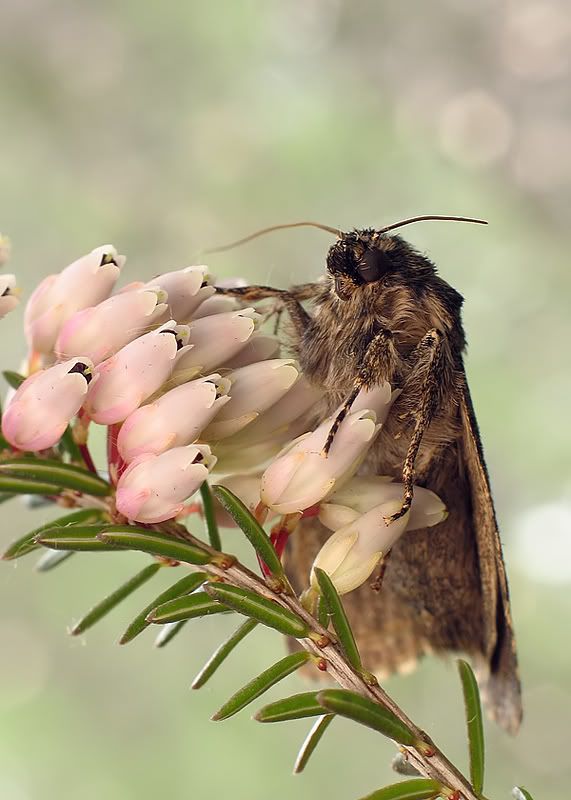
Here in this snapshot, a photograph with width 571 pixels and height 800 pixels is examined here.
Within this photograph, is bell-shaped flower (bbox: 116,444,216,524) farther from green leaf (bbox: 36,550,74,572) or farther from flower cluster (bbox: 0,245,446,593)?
green leaf (bbox: 36,550,74,572)

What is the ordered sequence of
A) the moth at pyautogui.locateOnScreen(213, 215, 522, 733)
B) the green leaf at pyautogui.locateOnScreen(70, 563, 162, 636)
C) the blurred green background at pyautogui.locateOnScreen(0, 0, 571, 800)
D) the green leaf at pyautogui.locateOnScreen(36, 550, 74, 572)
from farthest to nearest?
1. the blurred green background at pyautogui.locateOnScreen(0, 0, 571, 800)
2. the green leaf at pyautogui.locateOnScreen(36, 550, 74, 572)
3. the moth at pyautogui.locateOnScreen(213, 215, 522, 733)
4. the green leaf at pyautogui.locateOnScreen(70, 563, 162, 636)

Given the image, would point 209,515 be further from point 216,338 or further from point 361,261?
point 361,261

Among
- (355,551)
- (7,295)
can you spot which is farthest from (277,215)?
(355,551)

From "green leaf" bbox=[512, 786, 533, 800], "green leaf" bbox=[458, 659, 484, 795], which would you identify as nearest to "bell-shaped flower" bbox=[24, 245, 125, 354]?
"green leaf" bbox=[458, 659, 484, 795]

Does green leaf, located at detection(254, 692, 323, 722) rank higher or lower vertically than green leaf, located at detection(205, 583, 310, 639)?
lower

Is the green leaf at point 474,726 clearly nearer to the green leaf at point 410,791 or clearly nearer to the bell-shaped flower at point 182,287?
the green leaf at point 410,791

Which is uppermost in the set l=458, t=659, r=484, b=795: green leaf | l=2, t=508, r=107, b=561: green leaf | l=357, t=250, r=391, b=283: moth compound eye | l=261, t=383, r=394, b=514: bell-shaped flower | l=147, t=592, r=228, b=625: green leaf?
l=357, t=250, r=391, b=283: moth compound eye

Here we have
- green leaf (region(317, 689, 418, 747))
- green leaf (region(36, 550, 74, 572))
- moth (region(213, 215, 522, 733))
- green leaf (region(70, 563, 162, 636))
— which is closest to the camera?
green leaf (region(317, 689, 418, 747))

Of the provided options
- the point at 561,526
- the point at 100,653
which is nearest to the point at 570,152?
the point at 561,526
